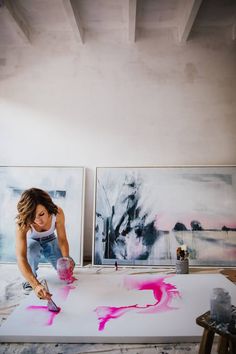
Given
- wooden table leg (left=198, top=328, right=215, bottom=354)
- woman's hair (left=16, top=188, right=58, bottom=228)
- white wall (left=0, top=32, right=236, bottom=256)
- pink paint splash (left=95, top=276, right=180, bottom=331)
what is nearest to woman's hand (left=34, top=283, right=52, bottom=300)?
pink paint splash (left=95, top=276, right=180, bottom=331)

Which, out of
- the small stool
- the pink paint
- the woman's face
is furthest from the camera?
the woman's face

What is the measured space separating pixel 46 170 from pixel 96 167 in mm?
544

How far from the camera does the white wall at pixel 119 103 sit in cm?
279

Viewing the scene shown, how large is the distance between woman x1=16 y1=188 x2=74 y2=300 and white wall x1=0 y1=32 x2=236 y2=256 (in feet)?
2.09

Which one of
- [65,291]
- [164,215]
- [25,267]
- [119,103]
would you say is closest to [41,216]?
[25,267]

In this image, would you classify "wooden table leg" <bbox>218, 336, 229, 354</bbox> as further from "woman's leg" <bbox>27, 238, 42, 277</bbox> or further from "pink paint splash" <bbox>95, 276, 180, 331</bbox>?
"woman's leg" <bbox>27, 238, 42, 277</bbox>

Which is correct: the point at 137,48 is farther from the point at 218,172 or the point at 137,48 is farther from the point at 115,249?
the point at 115,249

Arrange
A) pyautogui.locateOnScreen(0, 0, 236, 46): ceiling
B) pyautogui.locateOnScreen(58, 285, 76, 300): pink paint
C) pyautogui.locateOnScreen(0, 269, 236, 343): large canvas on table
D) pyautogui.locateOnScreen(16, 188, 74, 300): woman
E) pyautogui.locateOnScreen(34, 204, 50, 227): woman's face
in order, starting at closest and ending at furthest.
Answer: pyautogui.locateOnScreen(0, 269, 236, 343): large canvas on table → pyautogui.locateOnScreen(58, 285, 76, 300): pink paint → pyautogui.locateOnScreen(16, 188, 74, 300): woman → pyautogui.locateOnScreen(34, 204, 50, 227): woman's face → pyautogui.locateOnScreen(0, 0, 236, 46): ceiling

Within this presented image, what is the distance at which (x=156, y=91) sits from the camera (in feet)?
→ 9.29

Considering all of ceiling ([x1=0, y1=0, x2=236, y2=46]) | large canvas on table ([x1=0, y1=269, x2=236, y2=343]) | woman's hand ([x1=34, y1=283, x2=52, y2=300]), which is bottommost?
large canvas on table ([x1=0, y1=269, x2=236, y2=343])

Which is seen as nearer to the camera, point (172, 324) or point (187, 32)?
point (172, 324)

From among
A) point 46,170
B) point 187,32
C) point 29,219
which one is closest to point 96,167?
point 46,170

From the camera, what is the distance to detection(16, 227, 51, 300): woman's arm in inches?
59.1

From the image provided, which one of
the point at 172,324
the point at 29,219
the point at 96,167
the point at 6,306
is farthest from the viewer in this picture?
the point at 96,167
